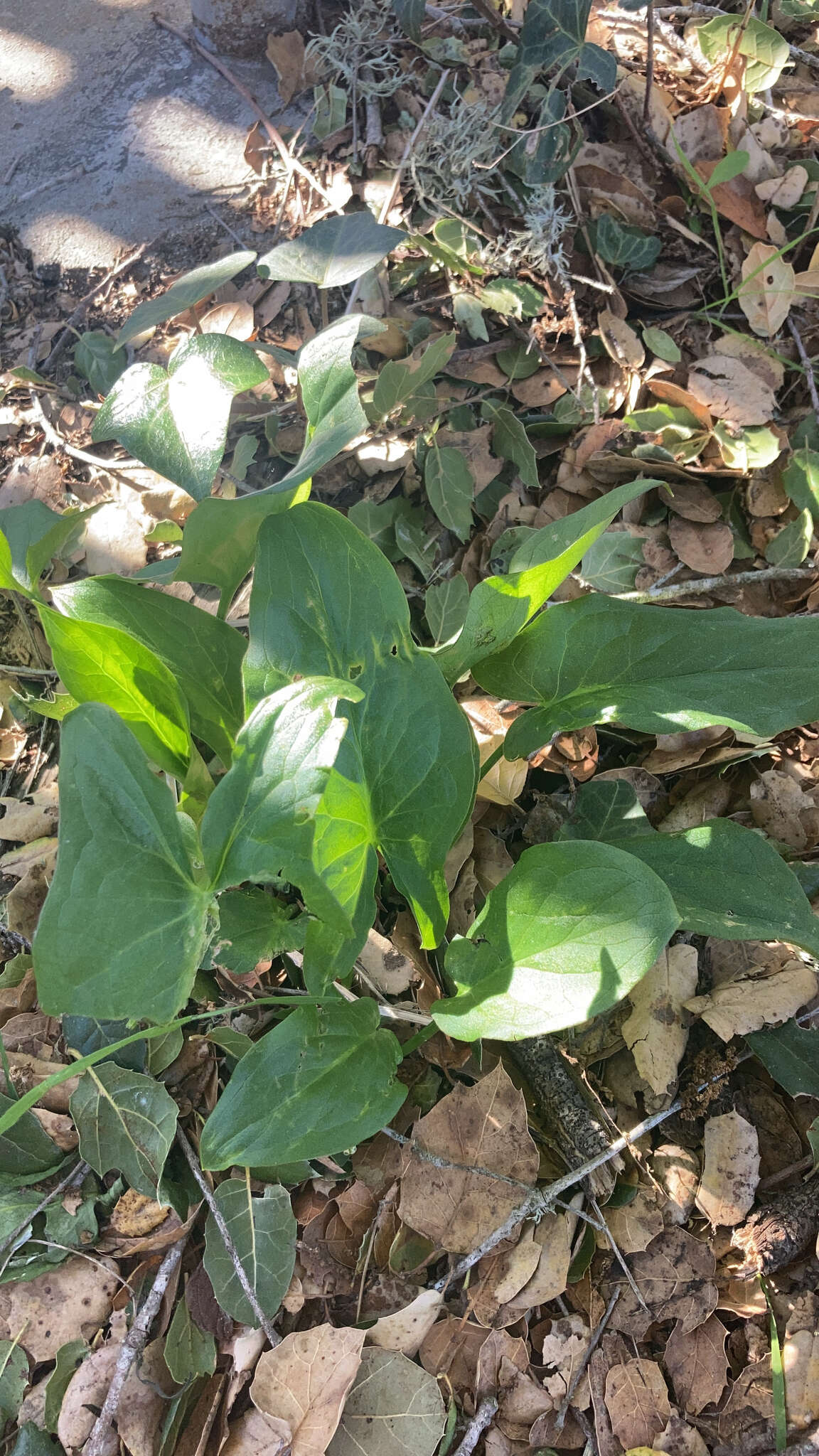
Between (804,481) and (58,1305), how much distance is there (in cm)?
163

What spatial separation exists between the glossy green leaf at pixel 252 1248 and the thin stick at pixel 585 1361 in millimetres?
345

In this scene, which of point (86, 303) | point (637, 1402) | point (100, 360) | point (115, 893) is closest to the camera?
point (115, 893)

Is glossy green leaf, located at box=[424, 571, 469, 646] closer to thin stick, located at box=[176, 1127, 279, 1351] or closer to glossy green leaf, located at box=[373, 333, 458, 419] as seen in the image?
glossy green leaf, located at box=[373, 333, 458, 419]

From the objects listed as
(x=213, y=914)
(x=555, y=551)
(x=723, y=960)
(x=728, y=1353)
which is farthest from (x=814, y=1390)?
(x=555, y=551)

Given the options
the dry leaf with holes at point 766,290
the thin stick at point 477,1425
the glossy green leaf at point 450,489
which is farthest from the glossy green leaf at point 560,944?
the dry leaf with holes at point 766,290

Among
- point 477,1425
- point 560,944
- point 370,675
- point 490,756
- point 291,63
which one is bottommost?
point 477,1425

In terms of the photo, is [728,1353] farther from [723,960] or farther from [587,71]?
[587,71]

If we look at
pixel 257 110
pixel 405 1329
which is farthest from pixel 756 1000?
pixel 257 110

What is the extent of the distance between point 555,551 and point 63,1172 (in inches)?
40.8

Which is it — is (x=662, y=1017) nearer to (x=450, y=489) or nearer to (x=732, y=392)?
(x=450, y=489)

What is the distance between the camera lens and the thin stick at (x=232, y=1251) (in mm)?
1020

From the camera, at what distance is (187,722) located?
106 centimetres

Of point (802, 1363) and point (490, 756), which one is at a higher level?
point (490, 756)

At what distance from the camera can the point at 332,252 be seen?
4.60 feet
